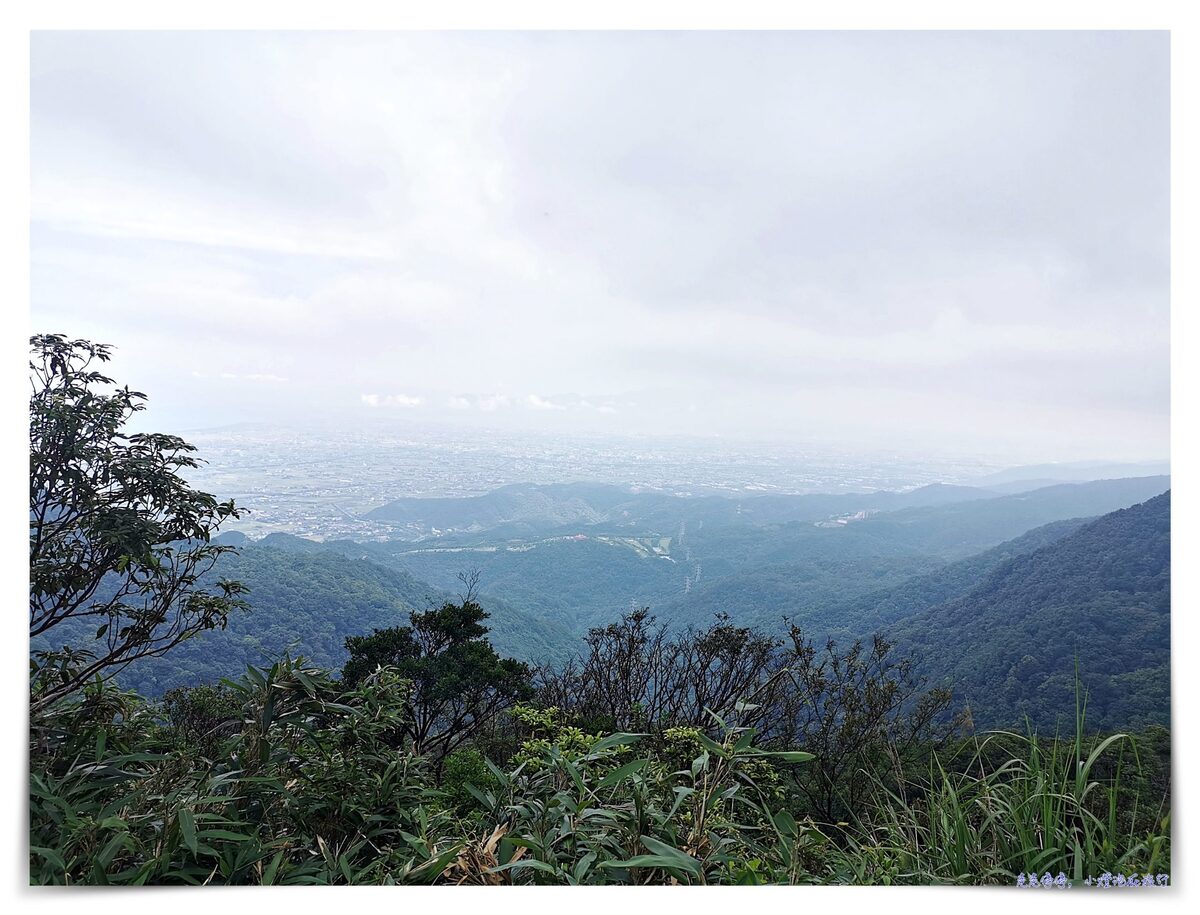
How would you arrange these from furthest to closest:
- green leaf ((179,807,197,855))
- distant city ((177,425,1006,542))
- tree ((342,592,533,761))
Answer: distant city ((177,425,1006,542)) → tree ((342,592,533,761)) → green leaf ((179,807,197,855))

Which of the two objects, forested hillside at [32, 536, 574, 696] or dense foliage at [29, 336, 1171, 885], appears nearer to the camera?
dense foliage at [29, 336, 1171, 885]

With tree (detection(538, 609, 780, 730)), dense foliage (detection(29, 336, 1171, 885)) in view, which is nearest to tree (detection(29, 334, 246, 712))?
dense foliage (detection(29, 336, 1171, 885))

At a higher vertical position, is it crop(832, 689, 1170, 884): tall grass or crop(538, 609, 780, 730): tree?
crop(832, 689, 1170, 884): tall grass

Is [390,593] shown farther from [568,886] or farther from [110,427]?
[568,886]

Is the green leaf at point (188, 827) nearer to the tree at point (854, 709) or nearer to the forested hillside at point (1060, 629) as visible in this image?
the tree at point (854, 709)

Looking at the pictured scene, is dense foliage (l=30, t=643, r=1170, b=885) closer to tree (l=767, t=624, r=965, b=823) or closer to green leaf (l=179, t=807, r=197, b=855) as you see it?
green leaf (l=179, t=807, r=197, b=855)

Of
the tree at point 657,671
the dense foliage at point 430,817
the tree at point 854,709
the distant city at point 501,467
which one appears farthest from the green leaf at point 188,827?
the tree at point 854,709
